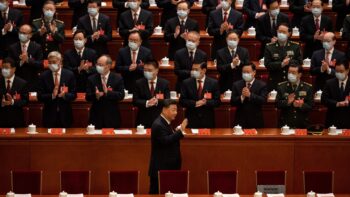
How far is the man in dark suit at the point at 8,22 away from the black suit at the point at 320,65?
5.06 meters

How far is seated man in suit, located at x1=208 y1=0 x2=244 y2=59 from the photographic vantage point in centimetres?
1478

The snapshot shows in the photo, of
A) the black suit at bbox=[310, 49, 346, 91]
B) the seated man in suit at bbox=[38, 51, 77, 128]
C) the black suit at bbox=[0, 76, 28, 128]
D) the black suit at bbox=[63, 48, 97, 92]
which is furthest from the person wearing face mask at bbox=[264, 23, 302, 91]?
the black suit at bbox=[0, 76, 28, 128]

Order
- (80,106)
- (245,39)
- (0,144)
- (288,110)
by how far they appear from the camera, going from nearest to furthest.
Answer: (0,144) < (288,110) < (80,106) < (245,39)

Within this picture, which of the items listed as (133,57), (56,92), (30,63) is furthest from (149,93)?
(30,63)

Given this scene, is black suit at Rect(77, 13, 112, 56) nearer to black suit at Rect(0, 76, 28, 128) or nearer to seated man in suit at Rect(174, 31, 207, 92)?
seated man in suit at Rect(174, 31, 207, 92)

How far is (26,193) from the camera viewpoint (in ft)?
35.7

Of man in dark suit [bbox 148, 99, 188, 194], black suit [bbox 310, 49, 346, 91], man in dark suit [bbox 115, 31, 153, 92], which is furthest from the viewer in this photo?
black suit [bbox 310, 49, 346, 91]

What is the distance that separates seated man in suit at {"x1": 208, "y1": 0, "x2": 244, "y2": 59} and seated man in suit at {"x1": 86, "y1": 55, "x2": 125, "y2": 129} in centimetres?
237

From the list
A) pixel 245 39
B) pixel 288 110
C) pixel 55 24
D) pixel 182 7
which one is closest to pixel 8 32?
pixel 55 24

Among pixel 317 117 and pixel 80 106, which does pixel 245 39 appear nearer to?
pixel 317 117

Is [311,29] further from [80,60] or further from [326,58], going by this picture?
[80,60]

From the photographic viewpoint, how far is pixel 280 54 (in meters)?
14.2

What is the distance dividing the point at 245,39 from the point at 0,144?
516 cm

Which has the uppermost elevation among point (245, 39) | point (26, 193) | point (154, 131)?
point (245, 39)
